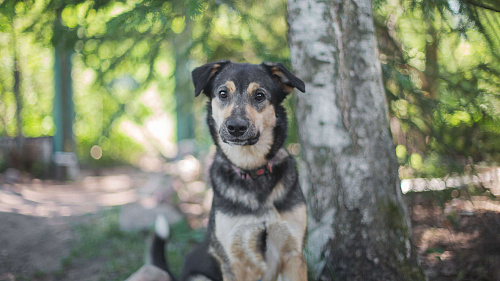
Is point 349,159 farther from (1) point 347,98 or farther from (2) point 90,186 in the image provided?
(2) point 90,186

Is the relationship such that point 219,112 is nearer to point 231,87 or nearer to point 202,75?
point 231,87

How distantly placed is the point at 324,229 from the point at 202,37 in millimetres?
2507

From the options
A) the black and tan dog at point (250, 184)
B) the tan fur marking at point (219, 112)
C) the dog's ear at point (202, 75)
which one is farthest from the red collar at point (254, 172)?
the dog's ear at point (202, 75)

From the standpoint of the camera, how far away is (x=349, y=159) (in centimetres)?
336

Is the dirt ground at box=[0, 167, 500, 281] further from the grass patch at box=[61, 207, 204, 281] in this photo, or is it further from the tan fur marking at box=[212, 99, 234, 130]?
the tan fur marking at box=[212, 99, 234, 130]

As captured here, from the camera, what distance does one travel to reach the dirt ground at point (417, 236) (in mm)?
3822

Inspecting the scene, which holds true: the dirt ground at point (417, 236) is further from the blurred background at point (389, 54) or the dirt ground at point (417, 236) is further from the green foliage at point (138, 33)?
the green foliage at point (138, 33)

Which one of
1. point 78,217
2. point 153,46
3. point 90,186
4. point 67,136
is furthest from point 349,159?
point 67,136

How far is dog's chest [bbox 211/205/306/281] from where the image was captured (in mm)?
2875

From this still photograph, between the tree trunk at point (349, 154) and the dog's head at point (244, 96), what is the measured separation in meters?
0.45

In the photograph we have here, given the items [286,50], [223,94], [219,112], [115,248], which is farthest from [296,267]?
[115,248]

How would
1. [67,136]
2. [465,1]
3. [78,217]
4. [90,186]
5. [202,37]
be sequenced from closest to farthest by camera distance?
[465,1], [202,37], [78,217], [90,186], [67,136]

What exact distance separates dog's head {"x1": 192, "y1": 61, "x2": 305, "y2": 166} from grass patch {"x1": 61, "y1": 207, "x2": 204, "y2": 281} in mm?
1863

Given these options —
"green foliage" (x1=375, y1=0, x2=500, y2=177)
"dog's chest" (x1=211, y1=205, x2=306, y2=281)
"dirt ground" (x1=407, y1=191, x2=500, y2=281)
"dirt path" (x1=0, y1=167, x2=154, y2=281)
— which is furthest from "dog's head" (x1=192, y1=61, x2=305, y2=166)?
"dirt path" (x1=0, y1=167, x2=154, y2=281)
